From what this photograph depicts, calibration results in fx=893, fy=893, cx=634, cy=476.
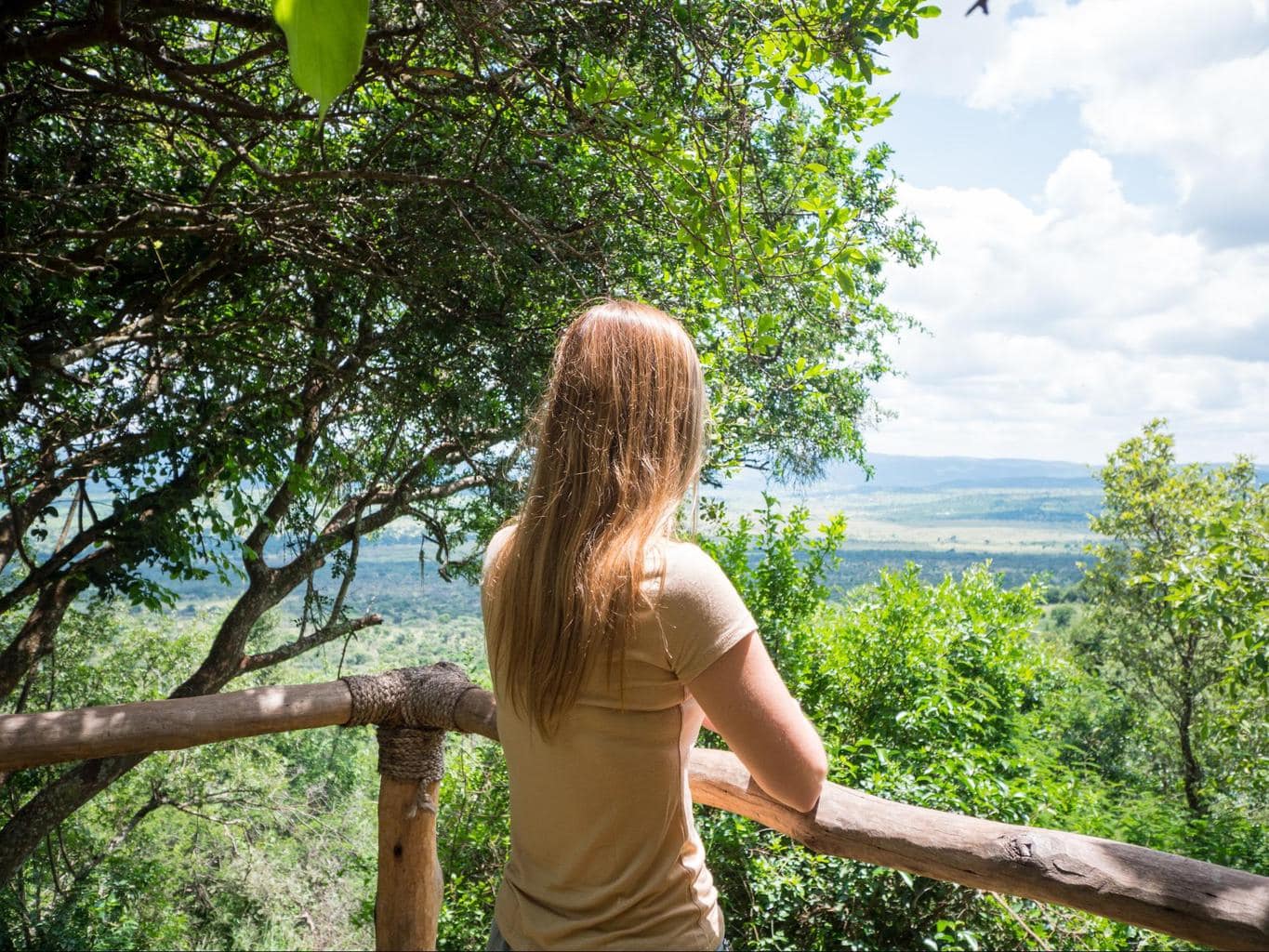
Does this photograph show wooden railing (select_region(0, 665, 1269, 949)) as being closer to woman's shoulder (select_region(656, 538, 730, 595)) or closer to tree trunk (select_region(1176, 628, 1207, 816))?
woman's shoulder (select_region(656, 538, 730, 595))

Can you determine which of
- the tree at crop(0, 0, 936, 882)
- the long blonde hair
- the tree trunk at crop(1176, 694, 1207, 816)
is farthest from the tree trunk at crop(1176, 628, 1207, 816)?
the long blonde hair

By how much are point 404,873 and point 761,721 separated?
3.95ft

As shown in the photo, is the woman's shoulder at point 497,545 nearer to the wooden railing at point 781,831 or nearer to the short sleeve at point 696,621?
the short sleeve at point 696,621

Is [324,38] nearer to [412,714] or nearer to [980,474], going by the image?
[412,714]

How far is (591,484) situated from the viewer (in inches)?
39.4

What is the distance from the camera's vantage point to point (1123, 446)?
48.2ft

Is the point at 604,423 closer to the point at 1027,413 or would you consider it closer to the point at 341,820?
the point at 341,820

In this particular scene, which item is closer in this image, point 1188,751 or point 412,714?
point 412,714

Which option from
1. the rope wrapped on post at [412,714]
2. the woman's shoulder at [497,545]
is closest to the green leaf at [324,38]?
the woman's shoulder at [497,545]

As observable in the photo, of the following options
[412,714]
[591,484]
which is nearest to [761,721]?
[591,484]

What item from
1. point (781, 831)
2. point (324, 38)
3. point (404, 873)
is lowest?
point (404, 873)

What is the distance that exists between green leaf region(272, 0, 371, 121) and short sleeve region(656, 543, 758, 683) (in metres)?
0.71

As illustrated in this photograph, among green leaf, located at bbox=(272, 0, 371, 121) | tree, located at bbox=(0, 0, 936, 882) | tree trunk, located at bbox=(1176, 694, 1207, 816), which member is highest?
tree, located at bbox=(0, 0, 936, 882)

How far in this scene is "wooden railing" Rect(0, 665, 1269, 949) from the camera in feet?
3.26
